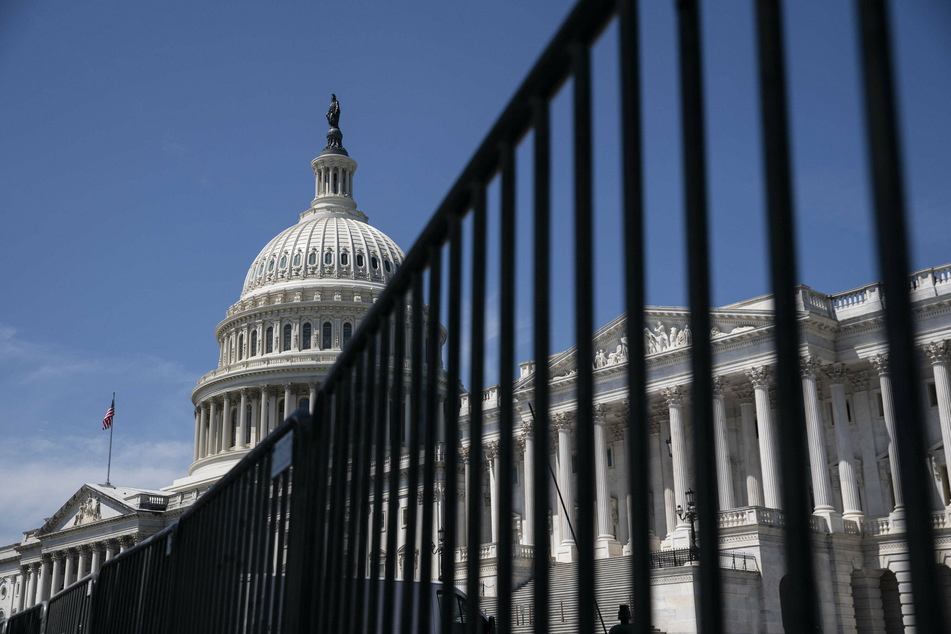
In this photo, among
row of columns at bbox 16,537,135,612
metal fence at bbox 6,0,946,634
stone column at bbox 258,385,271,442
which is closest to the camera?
metal fence at bbox 6,0,946,634

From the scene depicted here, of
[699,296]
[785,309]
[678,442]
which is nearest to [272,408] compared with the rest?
[678,442]

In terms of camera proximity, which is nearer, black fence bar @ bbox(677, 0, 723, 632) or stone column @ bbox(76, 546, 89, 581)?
black fence bar @ bbox(677, 0, 723, 632)

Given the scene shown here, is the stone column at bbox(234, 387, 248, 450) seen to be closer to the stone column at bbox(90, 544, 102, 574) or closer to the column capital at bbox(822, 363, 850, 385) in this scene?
the stone column at bbox(90, 544, 102, 574)

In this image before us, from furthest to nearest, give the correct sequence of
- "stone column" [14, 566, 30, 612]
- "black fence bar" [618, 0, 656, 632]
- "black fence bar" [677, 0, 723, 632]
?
1. "stone column" [14, 566, 30, 612]
2. "black fence bar" [618, 0, 656, 632]
3. "black fence bar" [677, 0, 723, 632]

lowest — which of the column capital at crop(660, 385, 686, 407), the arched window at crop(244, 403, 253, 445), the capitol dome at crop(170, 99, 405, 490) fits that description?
the column capital at crop(660, 385, 686, 407)

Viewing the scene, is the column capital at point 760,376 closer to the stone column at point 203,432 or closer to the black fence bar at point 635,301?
the black fence bar at point 635,301

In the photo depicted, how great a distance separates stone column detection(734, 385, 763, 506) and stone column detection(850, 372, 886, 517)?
399 centimetres

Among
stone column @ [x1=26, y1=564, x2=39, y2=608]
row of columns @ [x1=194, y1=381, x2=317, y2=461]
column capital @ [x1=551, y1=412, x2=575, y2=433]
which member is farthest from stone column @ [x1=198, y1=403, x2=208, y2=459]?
column capital @ [x1=551, y1=412, x2=575, y2=433]

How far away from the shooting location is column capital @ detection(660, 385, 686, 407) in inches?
1577

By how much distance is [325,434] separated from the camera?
4547 mm

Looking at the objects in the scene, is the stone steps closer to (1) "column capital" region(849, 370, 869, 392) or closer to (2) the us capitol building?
(2) the us capitol building

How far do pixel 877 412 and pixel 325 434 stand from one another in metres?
40.7

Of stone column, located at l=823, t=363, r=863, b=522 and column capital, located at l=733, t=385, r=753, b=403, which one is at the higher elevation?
column capital, located at l=733, t=385, r=753, b=403

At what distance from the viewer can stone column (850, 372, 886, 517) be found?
40.8 meters
